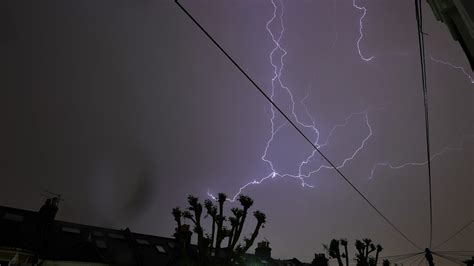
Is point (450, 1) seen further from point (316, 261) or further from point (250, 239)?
point (316, 261)

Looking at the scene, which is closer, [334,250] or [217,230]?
[217,230]

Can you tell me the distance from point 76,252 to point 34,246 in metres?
2.29

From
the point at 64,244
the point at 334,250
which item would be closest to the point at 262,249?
the point at 334,250

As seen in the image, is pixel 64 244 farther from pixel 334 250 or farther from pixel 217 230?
pixel 334 250

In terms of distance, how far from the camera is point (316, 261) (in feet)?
126

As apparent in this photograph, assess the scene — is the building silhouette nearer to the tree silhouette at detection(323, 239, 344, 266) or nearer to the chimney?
the chimney

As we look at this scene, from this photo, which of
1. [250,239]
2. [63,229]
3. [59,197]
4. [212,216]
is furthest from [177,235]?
[59,197]

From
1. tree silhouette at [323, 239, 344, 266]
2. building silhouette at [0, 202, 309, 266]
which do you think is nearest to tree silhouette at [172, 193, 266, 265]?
building silhouette at [0, 202, 309, 266]

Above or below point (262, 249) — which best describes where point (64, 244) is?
below

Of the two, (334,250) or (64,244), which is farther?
(334,250)

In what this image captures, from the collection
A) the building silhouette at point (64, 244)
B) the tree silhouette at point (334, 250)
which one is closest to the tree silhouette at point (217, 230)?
the building silhouette at point (64, 244)

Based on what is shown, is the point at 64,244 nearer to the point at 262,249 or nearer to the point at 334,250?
the point at 262,249

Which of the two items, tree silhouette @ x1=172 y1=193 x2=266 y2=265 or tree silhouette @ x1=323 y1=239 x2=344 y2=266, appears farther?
tree silhouette @ x1=323 y1=239 x2=344 y2=266

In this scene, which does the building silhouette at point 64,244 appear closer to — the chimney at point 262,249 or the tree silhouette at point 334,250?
the chimney at point 262,249
